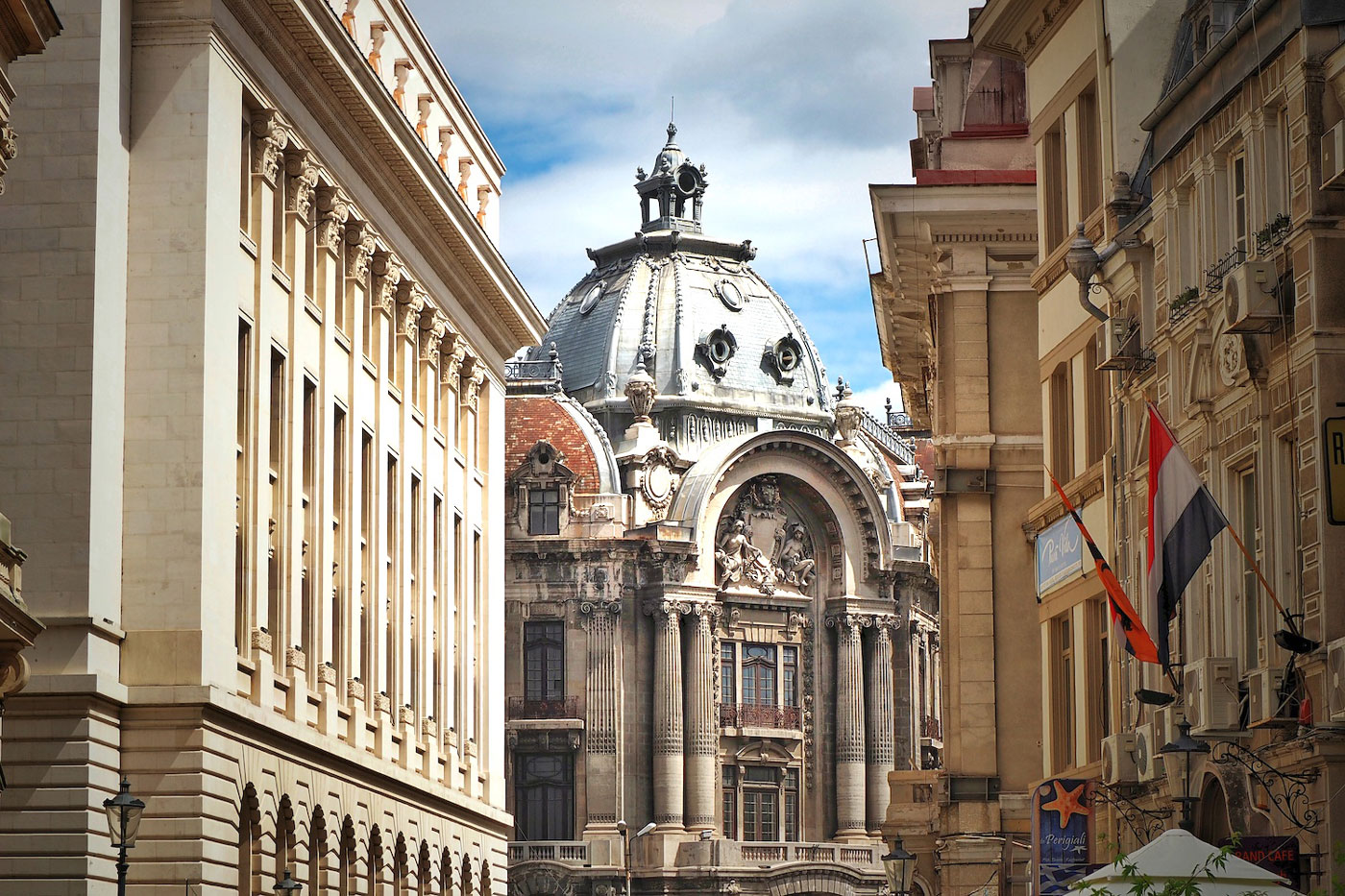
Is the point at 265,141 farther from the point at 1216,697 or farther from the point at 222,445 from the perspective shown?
the point at 1216,697

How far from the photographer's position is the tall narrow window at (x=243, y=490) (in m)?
40.2

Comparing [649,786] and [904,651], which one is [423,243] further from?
[904,651]

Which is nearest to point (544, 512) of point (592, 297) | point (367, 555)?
point (592, 297)

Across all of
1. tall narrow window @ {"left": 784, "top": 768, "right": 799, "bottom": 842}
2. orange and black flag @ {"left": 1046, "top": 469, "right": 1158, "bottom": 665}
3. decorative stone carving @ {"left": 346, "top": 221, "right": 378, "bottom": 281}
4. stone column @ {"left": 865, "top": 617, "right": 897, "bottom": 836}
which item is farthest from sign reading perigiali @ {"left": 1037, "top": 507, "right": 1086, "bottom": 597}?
stone column @ {"left": 865, "top": 617, "right": 897, "bottom": 836}

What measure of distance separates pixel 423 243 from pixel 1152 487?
3058cm

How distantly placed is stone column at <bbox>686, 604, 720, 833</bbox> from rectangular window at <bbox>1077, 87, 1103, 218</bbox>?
58445 mm

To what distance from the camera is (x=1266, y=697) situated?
25500 mm

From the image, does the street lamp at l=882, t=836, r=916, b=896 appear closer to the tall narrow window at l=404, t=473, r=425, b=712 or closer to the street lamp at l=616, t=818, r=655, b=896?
the tall narrow window at l=404, t=473, r=425, b=712

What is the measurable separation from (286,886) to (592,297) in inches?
2711

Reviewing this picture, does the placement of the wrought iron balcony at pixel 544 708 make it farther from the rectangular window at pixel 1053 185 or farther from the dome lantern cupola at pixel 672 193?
the rectangular window at pixel 1053 185

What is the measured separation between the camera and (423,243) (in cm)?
5619

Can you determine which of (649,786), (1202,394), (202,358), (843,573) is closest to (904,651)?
(843,573)

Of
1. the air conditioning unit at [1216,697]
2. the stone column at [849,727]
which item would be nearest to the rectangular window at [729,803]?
the stone column at [849,727]

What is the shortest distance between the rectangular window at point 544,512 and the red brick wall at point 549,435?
105cm
